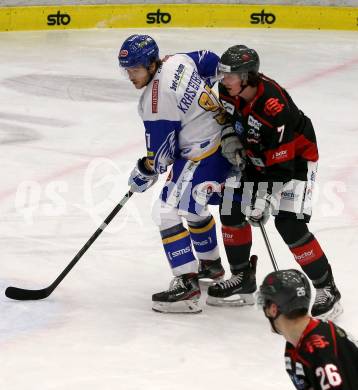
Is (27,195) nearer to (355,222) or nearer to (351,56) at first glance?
(355,222)

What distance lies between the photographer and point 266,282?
8.28 feet

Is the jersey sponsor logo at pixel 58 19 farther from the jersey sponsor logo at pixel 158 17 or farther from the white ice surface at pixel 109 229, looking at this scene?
the jersey sponsor logo at pixel 158 17

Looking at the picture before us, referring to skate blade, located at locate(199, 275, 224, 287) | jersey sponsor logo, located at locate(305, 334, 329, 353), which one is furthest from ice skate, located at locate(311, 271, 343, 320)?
jersey sponsor logo, located at locate(305, 334, 329, 353)

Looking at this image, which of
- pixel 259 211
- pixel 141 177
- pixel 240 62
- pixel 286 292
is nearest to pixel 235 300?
pixel 259 211

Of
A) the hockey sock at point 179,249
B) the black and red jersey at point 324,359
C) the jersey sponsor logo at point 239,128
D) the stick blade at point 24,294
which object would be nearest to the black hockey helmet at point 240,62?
the jersey sponsor logo at point 239,128

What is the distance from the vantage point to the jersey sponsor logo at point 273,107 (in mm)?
3840

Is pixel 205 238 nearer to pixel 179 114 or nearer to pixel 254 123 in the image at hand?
pixel 179 114

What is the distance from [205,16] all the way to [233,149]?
19.4ft

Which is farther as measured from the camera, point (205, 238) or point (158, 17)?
point (158, 17)

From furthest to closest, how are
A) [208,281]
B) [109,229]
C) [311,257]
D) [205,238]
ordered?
1. [109,229]
2. [208,281]
3. [205,238]
4. [311,257]

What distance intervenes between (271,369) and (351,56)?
5576 millimetres

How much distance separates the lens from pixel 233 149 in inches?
159

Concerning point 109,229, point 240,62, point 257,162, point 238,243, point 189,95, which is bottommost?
point 109,229

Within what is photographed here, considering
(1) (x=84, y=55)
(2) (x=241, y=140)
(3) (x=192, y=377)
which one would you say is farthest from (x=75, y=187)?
(1) (x=84, y=55)
